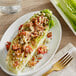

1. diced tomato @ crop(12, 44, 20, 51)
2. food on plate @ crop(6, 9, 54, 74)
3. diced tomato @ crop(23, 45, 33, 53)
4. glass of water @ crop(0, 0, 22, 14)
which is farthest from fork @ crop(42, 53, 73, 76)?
glass of water @ crop(0, 0, 22, 14)

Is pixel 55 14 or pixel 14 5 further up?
pixel 14 5

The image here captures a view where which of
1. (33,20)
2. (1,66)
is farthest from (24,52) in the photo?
(33,20)

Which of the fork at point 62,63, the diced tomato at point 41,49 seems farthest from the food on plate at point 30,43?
the fork at point 62,63

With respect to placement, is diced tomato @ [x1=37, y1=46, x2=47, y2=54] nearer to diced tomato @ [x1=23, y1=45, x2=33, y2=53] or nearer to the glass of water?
diced tomato @ [x1=23, y1=45, x2=33, y2=53]

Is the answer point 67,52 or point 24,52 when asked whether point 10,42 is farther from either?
point 67,52

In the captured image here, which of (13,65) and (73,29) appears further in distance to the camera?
(73,29)

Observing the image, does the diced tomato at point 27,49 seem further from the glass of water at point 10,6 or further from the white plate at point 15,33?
the glass of water at point 10,6
